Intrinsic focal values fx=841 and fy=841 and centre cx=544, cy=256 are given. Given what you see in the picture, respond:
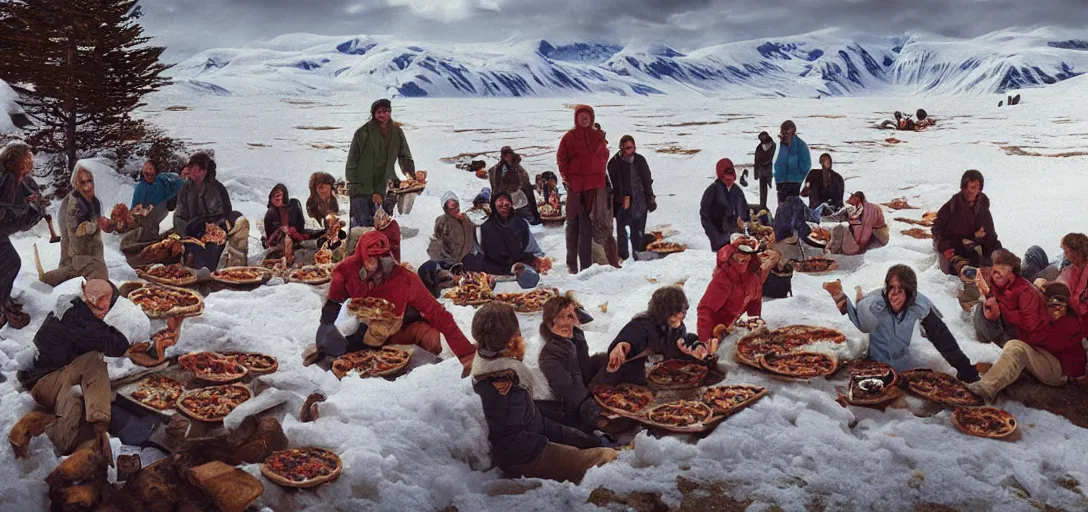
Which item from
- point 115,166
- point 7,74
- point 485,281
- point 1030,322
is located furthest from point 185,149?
point 1030,322

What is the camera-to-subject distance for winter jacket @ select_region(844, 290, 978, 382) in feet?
16.2

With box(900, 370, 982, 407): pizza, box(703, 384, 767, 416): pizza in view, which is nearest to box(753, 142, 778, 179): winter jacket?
box(900, 370, 982, 407): pizza

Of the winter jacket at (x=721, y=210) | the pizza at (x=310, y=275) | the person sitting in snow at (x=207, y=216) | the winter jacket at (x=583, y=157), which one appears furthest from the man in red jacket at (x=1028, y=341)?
the person sitting in snow at (x=207, y=216)

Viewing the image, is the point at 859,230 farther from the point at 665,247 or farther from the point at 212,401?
the point at 212,401

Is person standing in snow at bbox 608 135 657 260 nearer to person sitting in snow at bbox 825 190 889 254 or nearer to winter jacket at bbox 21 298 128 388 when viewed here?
person sitting in snow at bbox 825 190 889 254

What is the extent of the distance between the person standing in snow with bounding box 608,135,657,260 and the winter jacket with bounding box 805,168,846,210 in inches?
82.2

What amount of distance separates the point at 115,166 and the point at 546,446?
10.7 metres

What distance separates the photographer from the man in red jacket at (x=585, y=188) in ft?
26.0

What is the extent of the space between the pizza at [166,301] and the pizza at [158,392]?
1001 millimetres

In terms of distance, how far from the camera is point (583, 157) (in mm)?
7965

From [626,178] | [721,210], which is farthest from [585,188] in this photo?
[721,210]

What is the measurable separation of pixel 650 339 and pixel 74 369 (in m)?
3.01

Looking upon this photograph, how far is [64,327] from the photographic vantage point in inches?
159

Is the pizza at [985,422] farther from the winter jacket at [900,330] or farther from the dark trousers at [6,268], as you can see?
the dark trousers at [6,268]
